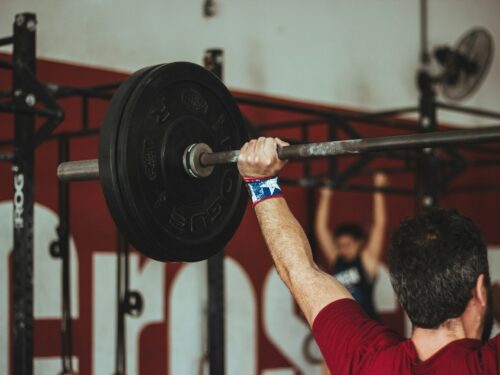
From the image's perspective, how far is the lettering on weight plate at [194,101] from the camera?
5.28 feet

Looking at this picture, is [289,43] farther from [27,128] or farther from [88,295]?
[27,128]

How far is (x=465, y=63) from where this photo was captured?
423cm

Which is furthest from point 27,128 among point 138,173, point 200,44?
point 200,44

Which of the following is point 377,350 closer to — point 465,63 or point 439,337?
point 439,337

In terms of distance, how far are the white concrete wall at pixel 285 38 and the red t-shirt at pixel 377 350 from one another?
202 centimetres

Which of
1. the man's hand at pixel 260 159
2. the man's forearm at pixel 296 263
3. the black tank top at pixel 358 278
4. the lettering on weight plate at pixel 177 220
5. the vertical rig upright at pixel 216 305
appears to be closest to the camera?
the man's forearm at pixel 296 263

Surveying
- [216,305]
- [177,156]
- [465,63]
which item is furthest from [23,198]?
[465,63]

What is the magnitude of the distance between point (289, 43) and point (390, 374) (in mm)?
2831

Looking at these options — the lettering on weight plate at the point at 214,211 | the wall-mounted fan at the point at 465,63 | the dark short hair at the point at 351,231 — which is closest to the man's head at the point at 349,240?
the dark short hair at the point at 351,231

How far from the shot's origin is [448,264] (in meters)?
1.24

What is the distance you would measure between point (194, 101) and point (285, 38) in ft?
7.52

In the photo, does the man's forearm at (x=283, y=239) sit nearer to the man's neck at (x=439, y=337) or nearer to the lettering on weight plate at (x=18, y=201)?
the man's neck at (x=439, y=337)

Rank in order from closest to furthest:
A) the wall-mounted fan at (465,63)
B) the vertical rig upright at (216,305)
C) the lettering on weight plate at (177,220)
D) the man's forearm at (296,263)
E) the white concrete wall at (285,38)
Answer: the man's forearm at (296,263), the lettering on weight plate at (177,220), the vertical rig upright at (216,305), the white concrete wall at (285,38), the wall-mounted fan at (465,63)

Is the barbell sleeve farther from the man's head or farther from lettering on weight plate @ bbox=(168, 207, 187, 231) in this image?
the man's head
